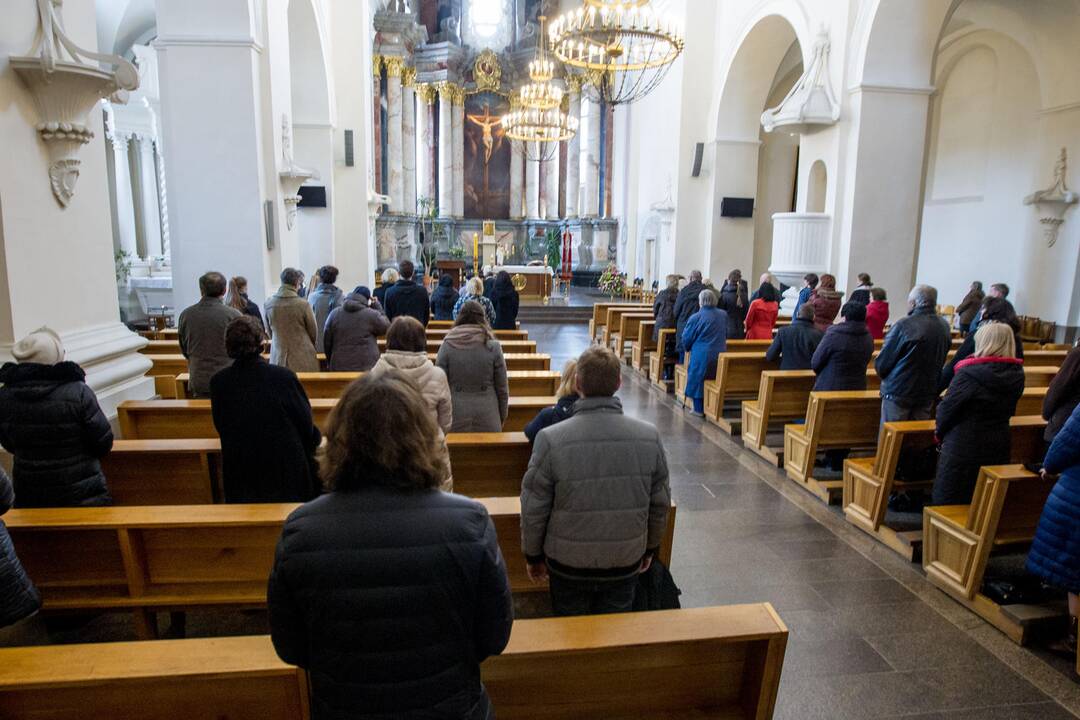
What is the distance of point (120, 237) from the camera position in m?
13.9

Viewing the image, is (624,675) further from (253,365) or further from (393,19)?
(393,19)

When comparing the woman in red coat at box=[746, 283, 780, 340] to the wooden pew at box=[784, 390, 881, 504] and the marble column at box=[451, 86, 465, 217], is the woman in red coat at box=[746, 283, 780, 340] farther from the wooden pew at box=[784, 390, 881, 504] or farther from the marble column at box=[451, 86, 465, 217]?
the marble column at box=[451, 86, 465, 217]

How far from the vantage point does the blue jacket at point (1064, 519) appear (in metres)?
2.99

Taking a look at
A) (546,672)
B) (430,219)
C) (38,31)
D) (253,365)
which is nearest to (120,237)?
(430,219)

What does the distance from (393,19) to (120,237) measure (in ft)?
33.8

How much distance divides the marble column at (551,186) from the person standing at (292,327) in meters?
18.0

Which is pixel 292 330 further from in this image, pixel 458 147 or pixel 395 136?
pixel 458 147

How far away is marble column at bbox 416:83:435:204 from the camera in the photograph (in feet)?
71.6

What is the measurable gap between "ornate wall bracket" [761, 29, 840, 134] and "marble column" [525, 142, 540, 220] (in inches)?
538

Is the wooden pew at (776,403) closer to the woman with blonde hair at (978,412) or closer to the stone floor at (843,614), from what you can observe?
the stone floor at (843,614)

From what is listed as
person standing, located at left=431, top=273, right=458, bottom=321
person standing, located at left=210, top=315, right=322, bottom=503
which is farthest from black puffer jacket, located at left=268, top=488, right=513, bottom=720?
person standing, located at left=431, top=273, right=458, bottom=321

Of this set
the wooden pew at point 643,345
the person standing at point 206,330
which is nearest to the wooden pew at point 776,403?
the wooden pew at point 643,345

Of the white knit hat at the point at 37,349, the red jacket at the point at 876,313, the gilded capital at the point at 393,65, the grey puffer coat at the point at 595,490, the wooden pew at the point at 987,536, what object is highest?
the gilded capital at the point at 393,65

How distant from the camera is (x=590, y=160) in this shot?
69.1 feet
